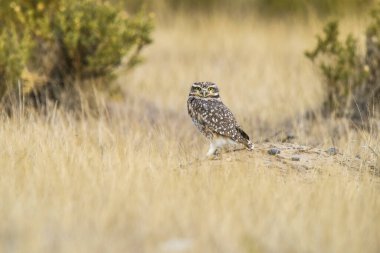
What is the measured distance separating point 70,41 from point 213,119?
3.39 meters

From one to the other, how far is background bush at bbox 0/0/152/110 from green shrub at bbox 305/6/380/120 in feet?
7.48

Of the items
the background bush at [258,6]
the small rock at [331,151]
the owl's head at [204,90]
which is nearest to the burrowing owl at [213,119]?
the owl's head at [204,90]

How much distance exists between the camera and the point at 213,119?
20.8ft

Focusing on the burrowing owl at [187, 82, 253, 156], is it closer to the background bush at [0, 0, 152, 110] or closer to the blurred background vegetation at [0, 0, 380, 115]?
the blurred background vegetation at [0, 0, 380, 115]

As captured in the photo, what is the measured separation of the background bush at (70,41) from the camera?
9250mm

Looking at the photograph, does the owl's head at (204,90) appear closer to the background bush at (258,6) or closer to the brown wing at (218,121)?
the brown wing at (218,121)

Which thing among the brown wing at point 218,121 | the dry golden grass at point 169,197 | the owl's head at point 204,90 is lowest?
the dry golden grass at point 169,197

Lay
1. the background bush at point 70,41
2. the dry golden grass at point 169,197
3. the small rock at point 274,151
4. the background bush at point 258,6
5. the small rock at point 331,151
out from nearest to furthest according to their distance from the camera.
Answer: the dry golden grass at point 169,197 → the small rock at point 274,151 → the small rock at point 331,151 → the background bush at point 70,41 → the background bush at point 258,6

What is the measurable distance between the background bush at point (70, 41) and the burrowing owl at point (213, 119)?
9.39ft

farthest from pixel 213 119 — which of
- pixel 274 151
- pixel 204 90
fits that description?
pixel 274 151

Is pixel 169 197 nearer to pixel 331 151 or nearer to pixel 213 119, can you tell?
pixel 213 119

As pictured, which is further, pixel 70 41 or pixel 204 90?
pixel 70 41

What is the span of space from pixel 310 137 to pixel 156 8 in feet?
28.9

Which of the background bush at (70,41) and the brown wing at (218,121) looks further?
the background bush at (70,41)
